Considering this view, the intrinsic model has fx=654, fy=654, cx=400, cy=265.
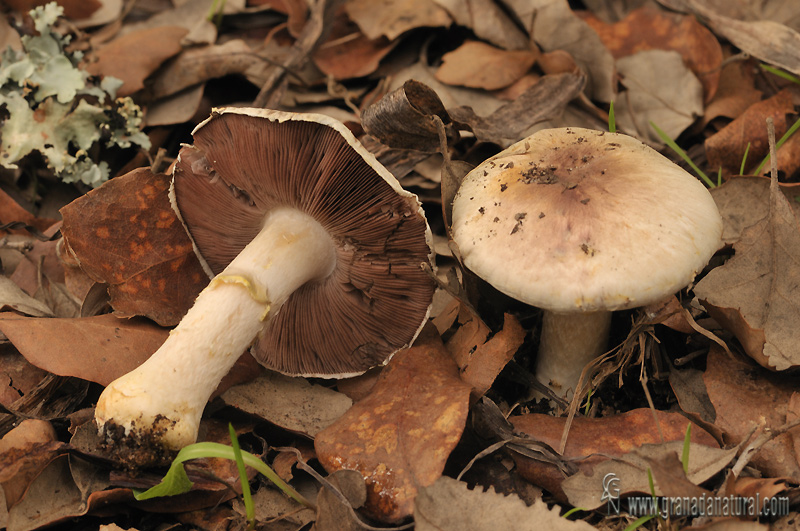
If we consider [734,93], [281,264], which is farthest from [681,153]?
[281,264]

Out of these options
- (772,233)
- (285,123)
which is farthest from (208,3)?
(772,233)

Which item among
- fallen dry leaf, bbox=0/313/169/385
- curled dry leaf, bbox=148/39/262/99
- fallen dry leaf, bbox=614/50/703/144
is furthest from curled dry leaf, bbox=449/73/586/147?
fallen dry leaf, bbox=0/313/169/385

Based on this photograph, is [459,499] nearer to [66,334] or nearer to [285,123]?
[285,123]

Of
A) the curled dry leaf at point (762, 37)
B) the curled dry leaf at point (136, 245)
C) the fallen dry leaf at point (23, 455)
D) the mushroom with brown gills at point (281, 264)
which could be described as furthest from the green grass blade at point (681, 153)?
the fallen dry leaf at point (23, 455)

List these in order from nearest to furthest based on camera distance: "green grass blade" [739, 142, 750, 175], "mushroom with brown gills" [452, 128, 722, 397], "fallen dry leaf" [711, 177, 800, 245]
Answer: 1. "mushroom with brown gills" [452, 128, 722, 397]
2. "fallen dry leaf" [711, 177, 800, 245]
3. "green grass blade" [739, 142, 750, 175]

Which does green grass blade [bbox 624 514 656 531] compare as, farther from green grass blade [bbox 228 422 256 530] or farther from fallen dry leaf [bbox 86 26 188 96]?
fallen dry leaf [bbox 86 26 188 96]

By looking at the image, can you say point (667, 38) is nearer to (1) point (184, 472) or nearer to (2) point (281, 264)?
(2) point (281, 264)
